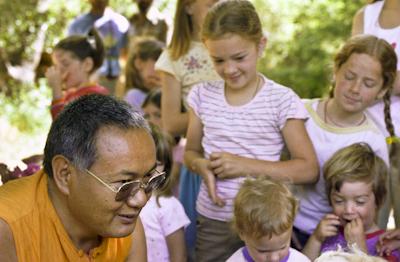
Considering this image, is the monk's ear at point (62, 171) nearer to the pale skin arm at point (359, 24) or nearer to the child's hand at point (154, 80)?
the pale skin arm at point (359, 24)

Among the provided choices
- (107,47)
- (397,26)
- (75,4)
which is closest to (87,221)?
(397,26)

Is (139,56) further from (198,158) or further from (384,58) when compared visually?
(384,58)

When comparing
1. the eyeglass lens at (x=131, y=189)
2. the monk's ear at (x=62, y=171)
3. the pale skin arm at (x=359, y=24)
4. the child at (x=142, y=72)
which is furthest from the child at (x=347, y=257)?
the child at (x=142, y=72)

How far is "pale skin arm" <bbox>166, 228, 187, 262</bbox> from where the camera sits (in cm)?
391

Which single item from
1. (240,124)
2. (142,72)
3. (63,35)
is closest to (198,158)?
(240,124)

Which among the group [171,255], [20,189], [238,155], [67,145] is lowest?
[171,255]

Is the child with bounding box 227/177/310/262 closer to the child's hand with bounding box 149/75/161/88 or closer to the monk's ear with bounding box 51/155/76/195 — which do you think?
the monk's ear with bounding box 51/155/76/195

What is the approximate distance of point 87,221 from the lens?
2686 millimetres

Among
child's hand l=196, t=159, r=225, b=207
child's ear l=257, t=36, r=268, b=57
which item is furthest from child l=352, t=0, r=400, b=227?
child's hand l=196, t=159, r=225, b=207

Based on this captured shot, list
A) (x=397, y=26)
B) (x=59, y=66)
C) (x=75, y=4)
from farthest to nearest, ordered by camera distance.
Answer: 1. (x=75, y=4)
2. (x=59, y=66)
3. (x=397, y=26)

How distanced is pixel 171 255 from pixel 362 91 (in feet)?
4.23

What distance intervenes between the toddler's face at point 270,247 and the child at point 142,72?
8.37 ft

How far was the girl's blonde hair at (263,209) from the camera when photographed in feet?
10.8

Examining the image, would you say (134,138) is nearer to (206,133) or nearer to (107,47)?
(206,133)
